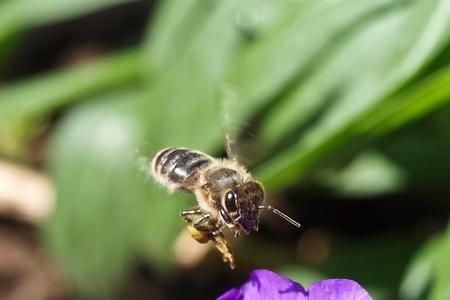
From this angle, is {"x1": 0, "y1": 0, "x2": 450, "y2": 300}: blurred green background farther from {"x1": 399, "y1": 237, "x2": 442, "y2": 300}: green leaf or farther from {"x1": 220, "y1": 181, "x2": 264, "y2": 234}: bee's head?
{"x1": 220, "y1": 181, "x2": 264, "y2": 234}: bee's head

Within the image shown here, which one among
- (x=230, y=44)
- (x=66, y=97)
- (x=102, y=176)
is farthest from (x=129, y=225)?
(x=230, y=44)

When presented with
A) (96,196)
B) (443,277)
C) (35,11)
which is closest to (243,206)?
(443,277)

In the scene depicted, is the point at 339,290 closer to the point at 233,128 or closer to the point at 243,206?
the point at 243,206

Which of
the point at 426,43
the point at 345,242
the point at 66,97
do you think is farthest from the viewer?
the point at 66,97

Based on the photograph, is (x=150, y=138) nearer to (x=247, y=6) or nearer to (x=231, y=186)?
(x=247, y=6)

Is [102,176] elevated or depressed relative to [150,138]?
elevated

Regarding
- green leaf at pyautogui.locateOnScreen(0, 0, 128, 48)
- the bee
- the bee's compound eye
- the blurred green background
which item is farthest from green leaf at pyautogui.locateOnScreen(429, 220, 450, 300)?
green leaf at pyautogui.locateOnScreen(0, 0, 128, 48)

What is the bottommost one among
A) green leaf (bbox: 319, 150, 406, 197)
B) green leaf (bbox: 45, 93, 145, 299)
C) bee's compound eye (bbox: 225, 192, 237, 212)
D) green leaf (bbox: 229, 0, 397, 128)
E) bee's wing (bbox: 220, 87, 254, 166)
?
bee's compound eye (bbox: 225, 192, 237, 212)

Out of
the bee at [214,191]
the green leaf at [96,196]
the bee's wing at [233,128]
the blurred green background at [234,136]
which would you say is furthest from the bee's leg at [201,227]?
the green leaf at [96,196]

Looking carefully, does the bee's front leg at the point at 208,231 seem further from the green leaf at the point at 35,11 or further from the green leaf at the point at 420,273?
the green leaf at the point at 35,11
